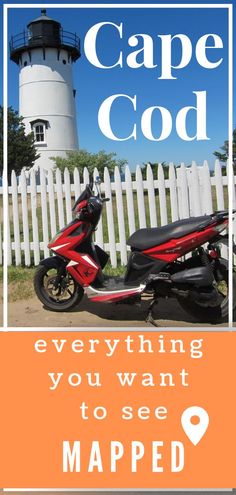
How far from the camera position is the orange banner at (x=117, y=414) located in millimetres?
1656

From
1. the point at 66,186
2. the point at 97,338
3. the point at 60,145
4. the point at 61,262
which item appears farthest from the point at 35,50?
the point at 97,338

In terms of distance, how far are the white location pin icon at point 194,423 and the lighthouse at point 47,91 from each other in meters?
25.5

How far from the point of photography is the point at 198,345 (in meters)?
2.21

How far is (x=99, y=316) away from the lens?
4016 millimetres

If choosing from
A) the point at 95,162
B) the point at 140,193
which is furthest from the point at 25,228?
the point at 95,162

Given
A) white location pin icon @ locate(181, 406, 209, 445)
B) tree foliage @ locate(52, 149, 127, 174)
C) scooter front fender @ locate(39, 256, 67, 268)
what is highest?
tree foliage @ locate(52, 149, 127, 174)

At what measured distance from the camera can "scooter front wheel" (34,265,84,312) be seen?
4062 millimetres

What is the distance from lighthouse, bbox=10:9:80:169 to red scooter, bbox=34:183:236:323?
23146 millimetres

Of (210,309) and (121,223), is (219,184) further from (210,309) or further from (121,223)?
(210,309)

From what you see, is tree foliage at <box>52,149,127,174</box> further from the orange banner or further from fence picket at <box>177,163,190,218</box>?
the orange banner

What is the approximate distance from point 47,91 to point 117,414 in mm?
27801

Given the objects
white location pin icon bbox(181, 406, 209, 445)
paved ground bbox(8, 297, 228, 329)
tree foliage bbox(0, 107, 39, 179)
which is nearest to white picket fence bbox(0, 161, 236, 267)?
paved ground bbox(8, 297, 228, 329)

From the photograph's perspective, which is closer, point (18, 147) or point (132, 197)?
point (132, 197)

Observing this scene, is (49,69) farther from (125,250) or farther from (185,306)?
(185,306)
